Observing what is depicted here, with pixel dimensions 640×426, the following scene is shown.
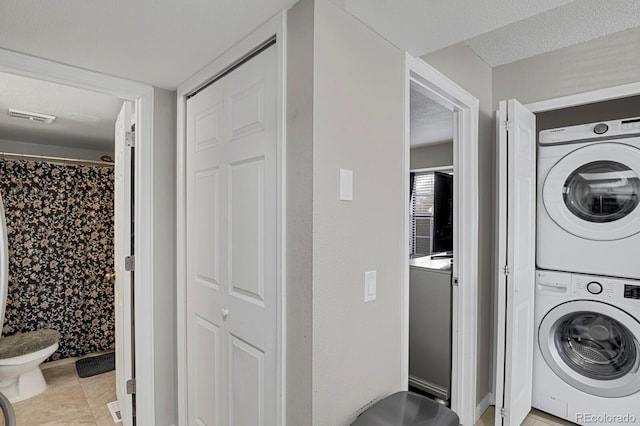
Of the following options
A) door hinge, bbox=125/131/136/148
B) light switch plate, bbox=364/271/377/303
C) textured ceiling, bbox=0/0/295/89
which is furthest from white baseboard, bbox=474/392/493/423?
door hinge, bbox=125/131/136/148

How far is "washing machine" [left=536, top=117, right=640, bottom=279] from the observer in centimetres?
203

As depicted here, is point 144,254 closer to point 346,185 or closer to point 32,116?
point 346,185

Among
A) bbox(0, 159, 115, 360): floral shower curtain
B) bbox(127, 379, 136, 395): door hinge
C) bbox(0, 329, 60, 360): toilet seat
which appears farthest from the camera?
bbox(0, 159, 115, 360): floral shower curtain

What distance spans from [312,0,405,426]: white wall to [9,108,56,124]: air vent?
2.60 meters

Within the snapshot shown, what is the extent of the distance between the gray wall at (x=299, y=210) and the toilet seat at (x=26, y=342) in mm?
2667

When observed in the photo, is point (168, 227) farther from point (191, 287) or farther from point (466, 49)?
point (466, 49)

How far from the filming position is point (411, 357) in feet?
8.95

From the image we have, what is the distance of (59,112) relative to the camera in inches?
102

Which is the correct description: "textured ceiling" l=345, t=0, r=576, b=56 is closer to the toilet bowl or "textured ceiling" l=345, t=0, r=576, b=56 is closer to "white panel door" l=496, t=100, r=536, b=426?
"white panel door" l=496, t=100, r=536, b=426

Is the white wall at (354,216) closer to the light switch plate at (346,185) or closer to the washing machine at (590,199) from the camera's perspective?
the light switch plate at (346,185)

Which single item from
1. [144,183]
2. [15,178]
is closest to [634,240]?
[144,183]

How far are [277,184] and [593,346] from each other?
2.33 m

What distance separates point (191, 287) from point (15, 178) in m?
2.50

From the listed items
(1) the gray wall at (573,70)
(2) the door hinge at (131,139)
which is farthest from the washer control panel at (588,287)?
(2) the door hinge at (131,139)
